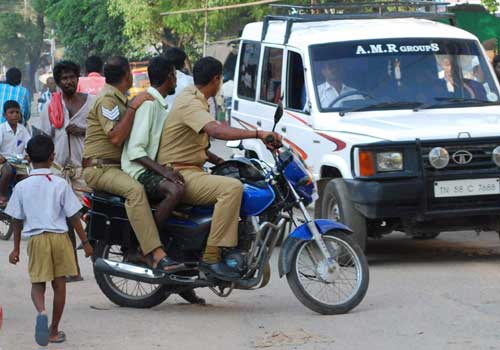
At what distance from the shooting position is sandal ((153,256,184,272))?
8.43m

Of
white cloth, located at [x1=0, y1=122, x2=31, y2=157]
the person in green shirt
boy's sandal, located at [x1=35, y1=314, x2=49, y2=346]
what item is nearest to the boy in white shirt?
white cloth, located at [x1=0, y1=122, x2=31, y2=157]

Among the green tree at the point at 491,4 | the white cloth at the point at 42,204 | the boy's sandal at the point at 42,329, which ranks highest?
the green tree at the point at 491,4

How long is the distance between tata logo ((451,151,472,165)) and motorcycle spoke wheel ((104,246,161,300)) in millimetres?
2838

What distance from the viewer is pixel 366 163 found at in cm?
1010

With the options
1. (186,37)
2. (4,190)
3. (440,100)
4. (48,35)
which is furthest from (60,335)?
(48,35)

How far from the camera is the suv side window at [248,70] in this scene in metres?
12.9

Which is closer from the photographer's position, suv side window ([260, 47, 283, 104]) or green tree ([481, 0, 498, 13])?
suv side window ([260, 47, 283, 104])

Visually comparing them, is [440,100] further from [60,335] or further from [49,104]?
[60,335]

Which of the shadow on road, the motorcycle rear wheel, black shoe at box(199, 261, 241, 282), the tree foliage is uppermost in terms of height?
black shoe at box(199, 261, 241, 282)

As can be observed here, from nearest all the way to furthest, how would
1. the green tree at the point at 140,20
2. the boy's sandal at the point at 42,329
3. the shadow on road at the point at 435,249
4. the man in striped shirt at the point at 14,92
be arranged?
the boy's sandal at the point at 42,329, the shadow on road at the point at 435,249, the man in striped shirt at the point at 14,92, the green tree at the point at 140,20

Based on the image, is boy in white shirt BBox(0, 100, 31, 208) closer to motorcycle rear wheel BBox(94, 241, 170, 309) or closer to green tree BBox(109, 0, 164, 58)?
motorcycle rear wheel BBox(94, 241, 170, 309)

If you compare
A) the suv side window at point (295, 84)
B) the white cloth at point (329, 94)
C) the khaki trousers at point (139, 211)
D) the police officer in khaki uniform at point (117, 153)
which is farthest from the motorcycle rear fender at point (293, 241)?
the suv side window at point (295, 84)

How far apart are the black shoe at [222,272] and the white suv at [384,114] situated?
2098 mm

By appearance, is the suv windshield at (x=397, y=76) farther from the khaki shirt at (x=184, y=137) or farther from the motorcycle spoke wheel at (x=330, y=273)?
the motorcycle spoke wheel at (x=330, y=273)
